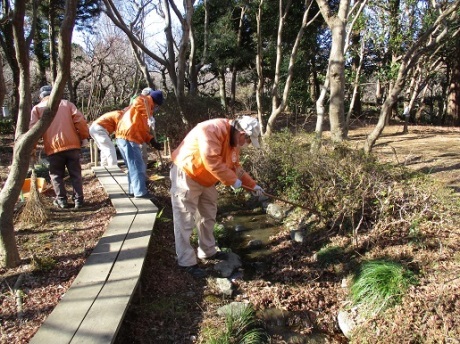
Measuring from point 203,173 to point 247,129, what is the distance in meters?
0.67

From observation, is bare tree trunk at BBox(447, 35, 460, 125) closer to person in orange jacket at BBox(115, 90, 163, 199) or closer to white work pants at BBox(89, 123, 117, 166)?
white work pants at BBox(89, 123, 117, 166)

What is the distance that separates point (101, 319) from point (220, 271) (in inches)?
68.4

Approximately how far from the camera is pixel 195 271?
13.8 ft

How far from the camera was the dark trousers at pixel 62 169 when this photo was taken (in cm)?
547

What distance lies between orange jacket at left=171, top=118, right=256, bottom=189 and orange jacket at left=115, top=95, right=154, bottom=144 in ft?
5.67

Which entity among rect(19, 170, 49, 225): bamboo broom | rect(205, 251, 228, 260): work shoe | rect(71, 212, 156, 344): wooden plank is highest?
rect(19, 170, 49, 225): bamboo broom

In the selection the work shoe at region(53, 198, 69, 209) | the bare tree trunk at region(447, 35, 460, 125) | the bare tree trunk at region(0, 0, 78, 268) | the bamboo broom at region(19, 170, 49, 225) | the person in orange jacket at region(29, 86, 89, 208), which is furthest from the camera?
the bare tree trunk at region(447, 35, 460, 125)

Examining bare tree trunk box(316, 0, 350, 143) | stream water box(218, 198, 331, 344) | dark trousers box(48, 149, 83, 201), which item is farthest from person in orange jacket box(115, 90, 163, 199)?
bare tree trunk box(316, 0, 350, 143)

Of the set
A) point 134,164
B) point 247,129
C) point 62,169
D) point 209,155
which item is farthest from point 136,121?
point 247,129

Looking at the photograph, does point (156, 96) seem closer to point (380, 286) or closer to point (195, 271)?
point (195, 271)

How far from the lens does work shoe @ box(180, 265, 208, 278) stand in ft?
13.7

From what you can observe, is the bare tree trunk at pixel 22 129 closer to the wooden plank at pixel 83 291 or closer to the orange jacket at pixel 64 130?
the wooden plank at pixel 83 291

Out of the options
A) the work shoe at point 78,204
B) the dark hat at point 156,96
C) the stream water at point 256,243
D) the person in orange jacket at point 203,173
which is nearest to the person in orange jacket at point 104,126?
the dark hat at point 156,96

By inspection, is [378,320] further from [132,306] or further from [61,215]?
[61,215]
